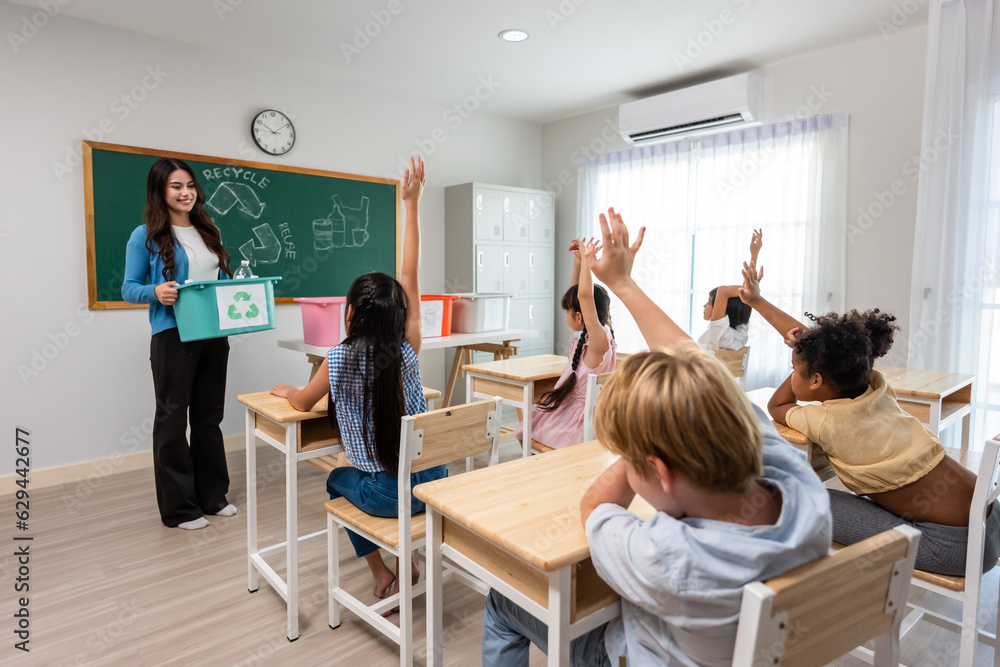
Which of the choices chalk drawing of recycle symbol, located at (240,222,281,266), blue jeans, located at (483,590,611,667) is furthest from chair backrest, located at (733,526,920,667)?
chalk drawing of recycle symbol, located at (240,222,281,266)

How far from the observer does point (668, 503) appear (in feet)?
3.00

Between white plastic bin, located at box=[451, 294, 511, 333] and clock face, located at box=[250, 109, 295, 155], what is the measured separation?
160 centimetres

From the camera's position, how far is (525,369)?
2.93 meters

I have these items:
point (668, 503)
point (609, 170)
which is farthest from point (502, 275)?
point (668, 503)

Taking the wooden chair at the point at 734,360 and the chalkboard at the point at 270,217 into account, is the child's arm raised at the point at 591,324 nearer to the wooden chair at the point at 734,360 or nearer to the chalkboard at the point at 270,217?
the wooden chair at the point at 734,360

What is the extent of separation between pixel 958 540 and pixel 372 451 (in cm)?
155

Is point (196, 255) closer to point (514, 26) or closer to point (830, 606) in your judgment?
point (514, 26)

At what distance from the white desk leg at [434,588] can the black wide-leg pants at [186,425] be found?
1.95 metres

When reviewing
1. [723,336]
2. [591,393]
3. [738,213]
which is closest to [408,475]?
[591,393]

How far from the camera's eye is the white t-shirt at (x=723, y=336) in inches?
150

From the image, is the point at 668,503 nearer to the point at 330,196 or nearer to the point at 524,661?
the point at 524,661

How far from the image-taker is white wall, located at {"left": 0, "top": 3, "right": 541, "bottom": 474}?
3.21 metres

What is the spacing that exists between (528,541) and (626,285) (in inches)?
21.5

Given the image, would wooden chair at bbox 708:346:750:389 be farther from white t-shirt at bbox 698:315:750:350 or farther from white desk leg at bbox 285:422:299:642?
white desk leg at bbox 285:422:299:642
